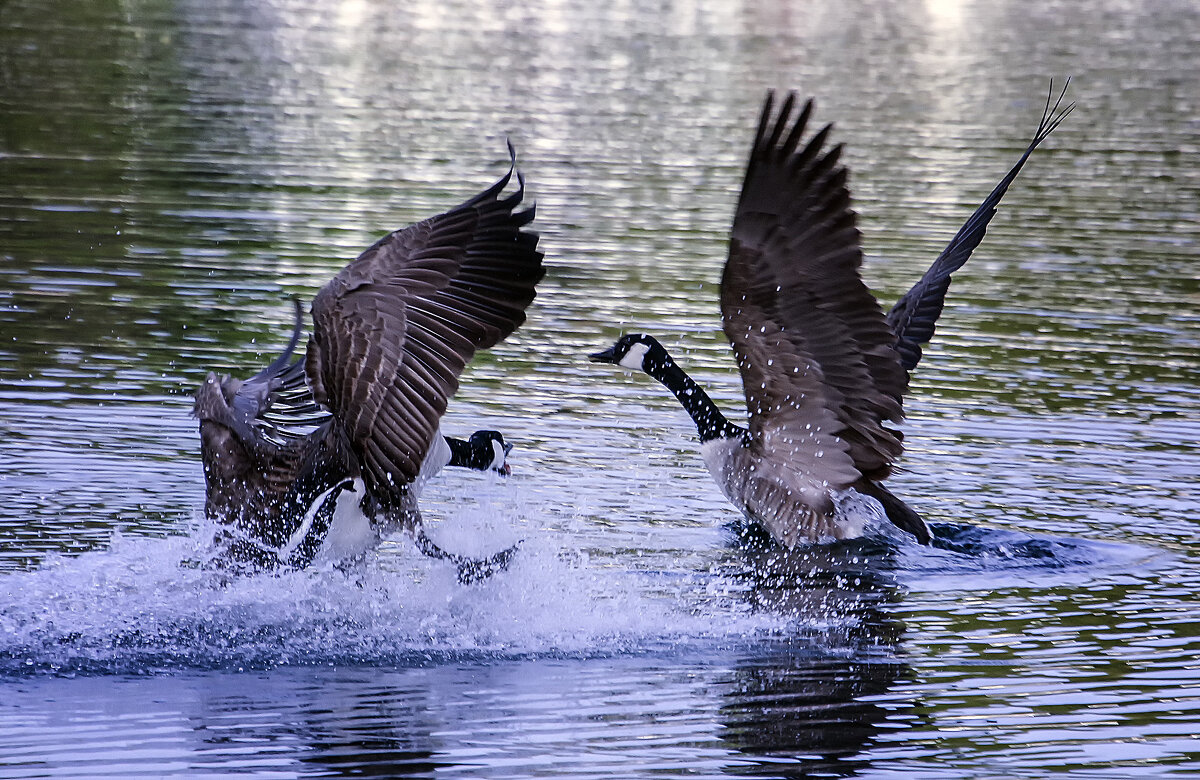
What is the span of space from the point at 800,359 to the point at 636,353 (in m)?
1.57

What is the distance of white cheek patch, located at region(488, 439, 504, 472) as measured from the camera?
25.3 ft

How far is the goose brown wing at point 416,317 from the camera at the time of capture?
21.0ft

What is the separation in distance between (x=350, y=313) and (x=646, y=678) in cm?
188

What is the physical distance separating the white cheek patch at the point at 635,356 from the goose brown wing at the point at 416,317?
2451mm

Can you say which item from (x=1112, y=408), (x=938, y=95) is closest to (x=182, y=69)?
(x=938, y=95)

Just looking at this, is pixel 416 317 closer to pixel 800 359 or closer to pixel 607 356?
pixel 800 359

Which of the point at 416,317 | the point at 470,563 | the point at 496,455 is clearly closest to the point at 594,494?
the point at 496,455

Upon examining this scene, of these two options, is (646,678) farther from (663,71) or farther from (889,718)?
(663,71)

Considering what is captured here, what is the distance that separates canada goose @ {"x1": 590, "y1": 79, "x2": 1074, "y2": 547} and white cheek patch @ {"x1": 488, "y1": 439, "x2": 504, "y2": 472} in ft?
3.91

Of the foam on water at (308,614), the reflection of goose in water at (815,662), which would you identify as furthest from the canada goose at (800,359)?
the foam on water at (308,614)

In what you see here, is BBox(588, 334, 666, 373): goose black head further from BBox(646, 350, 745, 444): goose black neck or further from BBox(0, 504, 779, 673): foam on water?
BBox(0, 504, 779, 673): foam on water

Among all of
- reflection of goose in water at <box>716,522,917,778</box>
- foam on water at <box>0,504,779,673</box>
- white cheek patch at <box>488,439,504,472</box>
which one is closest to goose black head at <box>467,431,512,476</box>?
white cheek patch at <box>488,439,504,472</box>

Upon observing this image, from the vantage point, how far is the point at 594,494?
8.86 m

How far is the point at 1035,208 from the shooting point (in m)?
19.3
